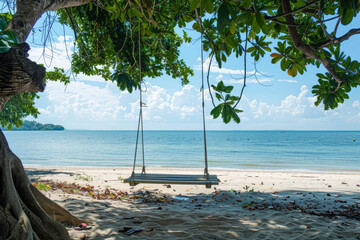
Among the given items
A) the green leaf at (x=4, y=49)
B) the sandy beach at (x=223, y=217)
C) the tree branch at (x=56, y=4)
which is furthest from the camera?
the sandy beach at (x=223, y=217)

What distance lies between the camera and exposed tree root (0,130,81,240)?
171 cm

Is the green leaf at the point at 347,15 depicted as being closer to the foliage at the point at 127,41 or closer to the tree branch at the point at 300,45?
the tree branch at the point at 300,45

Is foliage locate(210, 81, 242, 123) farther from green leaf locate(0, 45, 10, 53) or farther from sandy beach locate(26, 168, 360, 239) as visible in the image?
green leaf locate(0, 45, 10, 53)

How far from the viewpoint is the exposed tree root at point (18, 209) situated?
1.71 m

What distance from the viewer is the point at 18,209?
1.83 meters

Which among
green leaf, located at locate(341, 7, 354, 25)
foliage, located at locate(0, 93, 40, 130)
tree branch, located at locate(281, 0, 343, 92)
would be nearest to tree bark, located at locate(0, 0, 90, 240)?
tree branch, located at locate(281, 0, 343, 92)

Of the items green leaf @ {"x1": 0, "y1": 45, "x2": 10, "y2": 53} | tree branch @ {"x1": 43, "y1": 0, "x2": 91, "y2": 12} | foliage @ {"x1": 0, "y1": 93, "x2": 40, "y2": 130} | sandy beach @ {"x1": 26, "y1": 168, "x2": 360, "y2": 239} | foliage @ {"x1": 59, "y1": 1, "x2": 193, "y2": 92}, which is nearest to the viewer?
green leaf @ {"x1": 0, "y1": 45, "x2": 10, "y2": 53}

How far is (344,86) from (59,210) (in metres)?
3.28

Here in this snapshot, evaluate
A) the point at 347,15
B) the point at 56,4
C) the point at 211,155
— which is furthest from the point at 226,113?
the point at 211,155

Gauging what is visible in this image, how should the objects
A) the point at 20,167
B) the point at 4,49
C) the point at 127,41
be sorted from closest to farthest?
1. the point at 4,49
2. the point at 20,167
3. the point at 127,41

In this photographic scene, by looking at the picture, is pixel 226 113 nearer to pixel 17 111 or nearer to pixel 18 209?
pixel 18 209

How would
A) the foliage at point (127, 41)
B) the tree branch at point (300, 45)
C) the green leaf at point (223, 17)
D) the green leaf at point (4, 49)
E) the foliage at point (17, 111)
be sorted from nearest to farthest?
the green leaf at point (223, 17) < the green leaf at point (4, 49) < the tree branch at point (300, 45) < the foliage at point (127, 41) < the foliage at point (17, 111)

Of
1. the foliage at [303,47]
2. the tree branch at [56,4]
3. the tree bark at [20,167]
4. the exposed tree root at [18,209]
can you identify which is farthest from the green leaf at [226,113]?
the tree branch at [56,4]

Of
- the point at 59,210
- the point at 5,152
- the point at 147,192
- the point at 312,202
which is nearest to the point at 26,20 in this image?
the point at 5,152
